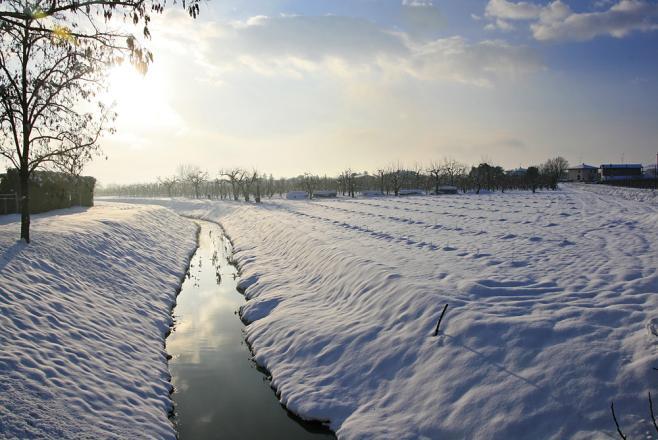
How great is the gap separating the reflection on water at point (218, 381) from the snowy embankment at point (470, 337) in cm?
44

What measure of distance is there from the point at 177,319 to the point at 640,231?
20.5 m

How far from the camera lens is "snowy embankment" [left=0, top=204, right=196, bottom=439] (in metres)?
6.14

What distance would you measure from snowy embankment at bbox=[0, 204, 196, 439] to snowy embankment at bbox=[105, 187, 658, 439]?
2.91 metres

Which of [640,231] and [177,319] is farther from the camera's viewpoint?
[640,231]

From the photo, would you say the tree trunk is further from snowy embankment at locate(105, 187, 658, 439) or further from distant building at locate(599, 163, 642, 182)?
distant building at locate(599, 163, 642, 182)

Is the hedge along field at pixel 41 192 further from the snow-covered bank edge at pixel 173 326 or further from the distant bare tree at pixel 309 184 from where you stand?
the distant bare tree at pixel 309 184

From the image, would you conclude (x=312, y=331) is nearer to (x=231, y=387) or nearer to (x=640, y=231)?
(x=231, y=387)

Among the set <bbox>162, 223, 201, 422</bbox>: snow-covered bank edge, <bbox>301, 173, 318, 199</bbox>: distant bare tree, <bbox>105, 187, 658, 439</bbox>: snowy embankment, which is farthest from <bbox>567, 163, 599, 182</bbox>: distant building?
<bbox>162, 223, 201, 422</bbox>: snow-covered bank edge

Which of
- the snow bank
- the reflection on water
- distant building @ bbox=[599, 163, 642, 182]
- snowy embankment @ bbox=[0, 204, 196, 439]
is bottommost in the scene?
the reflection on water

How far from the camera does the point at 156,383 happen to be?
8516 mm

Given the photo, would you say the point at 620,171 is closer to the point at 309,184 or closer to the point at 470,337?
the point at 309,184

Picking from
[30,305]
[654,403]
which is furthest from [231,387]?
[654,403]

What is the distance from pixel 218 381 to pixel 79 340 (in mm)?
3324

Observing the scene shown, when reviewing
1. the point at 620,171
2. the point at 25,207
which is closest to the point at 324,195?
the point at 25,207
